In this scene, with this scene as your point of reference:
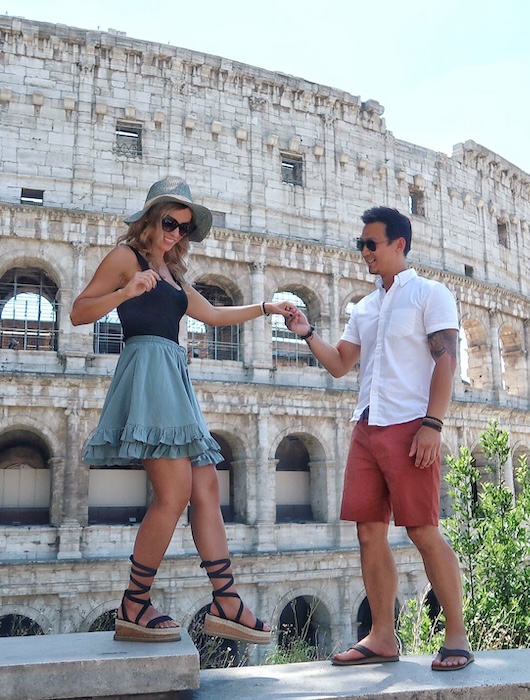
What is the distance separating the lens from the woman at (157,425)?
140 inches

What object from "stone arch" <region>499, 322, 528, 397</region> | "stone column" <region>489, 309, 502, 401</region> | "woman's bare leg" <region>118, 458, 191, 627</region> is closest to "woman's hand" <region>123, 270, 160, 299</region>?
"woman's bare leg" <region>118, 458, 191, 627</region>

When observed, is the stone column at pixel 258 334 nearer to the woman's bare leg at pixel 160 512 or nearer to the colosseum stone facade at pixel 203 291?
the colosseum stone facade at pixel 203 291

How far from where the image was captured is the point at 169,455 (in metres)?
3.57

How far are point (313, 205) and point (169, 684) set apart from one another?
1750cm

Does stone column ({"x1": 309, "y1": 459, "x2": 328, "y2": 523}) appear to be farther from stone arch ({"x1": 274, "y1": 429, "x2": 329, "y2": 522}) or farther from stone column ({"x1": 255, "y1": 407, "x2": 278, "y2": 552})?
stone column ({"x1": 255, "y1": 407, "x2": 278, "y2": 552})

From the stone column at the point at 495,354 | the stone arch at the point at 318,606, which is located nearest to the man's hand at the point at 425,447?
the stone arch at the point at 318,606

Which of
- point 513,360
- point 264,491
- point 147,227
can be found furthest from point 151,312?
point 513,360

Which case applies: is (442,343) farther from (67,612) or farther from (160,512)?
(67,612)

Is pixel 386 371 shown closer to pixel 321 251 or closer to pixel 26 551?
pixel 26 551

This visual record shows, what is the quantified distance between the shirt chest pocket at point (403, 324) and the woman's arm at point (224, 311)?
673 millimetres

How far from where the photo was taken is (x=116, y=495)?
54.7 ft

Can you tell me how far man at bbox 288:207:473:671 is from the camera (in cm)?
371

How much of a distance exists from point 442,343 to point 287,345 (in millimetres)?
15648

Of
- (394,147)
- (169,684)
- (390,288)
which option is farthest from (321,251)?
(169,684)
